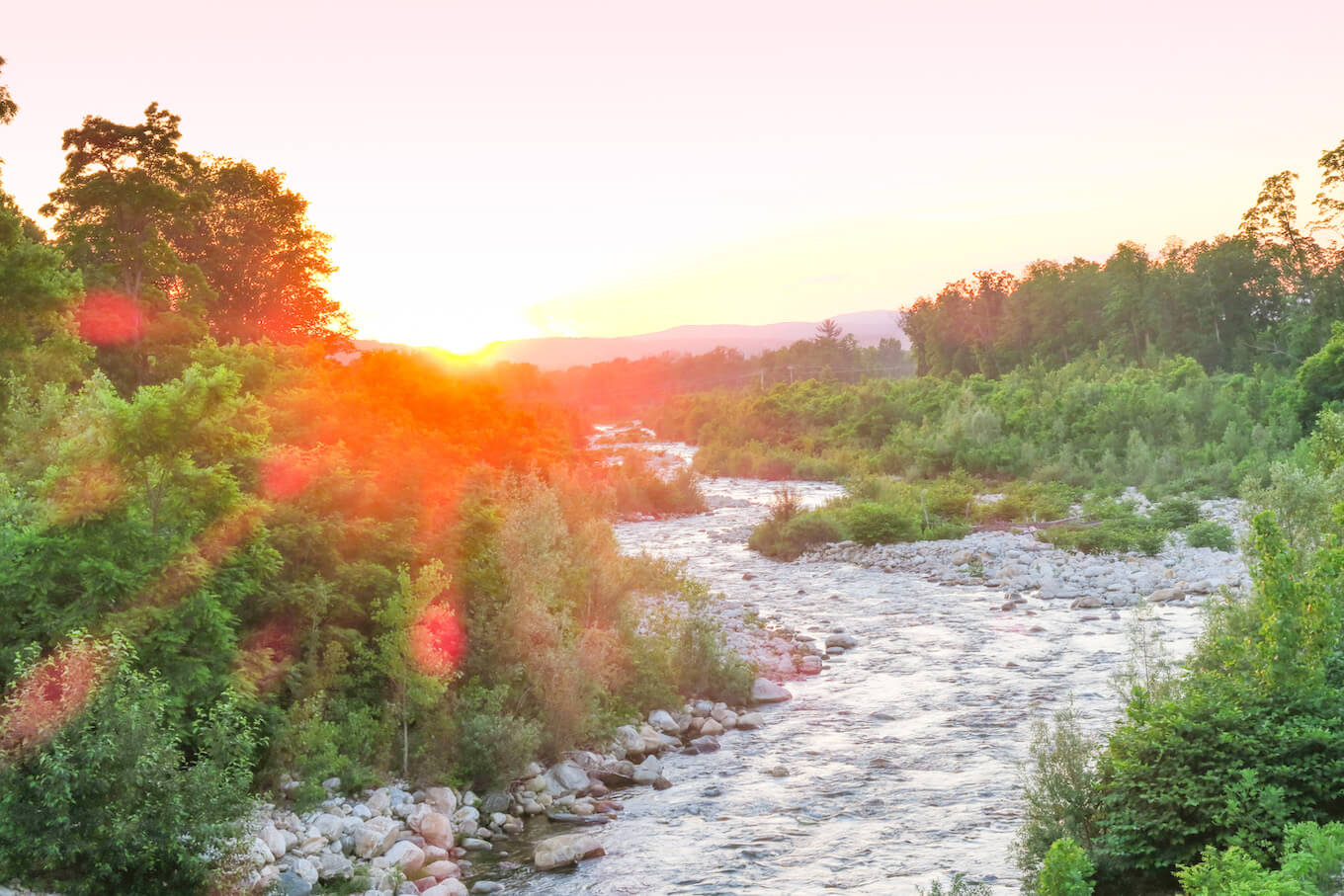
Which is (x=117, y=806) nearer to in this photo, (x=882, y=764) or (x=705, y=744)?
(x=705, y=744)

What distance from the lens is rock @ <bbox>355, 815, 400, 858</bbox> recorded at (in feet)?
37.5

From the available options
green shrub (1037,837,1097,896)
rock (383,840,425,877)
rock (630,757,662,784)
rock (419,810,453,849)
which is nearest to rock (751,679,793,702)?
rock (630,757,662,784)

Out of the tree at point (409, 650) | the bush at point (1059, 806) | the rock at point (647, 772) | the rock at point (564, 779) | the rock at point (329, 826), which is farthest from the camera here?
the rock at point (647, 772)

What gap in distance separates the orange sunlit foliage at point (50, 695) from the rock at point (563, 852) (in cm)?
508

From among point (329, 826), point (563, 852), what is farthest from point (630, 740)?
point (329, 826)

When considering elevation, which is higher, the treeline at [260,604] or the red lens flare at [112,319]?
the red lens flare at [112,319]

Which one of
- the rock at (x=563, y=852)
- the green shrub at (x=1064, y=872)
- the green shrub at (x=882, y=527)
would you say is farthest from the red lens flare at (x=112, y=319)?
the green shrub at (x=1064, y=872)

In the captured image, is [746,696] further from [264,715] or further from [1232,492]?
[1232,492]

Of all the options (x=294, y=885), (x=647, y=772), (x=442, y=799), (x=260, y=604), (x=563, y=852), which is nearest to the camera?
(x=294, y=885)

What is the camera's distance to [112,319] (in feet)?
101

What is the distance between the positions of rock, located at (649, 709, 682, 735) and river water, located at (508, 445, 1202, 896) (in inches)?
34.6

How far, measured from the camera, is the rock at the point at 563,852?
11711mm

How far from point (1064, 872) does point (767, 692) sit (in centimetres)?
1079

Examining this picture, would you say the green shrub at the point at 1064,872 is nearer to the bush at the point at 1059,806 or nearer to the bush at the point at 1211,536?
the bush at the point at 1059,806
